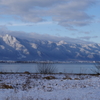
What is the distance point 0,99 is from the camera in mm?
10312

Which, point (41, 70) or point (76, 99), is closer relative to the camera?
point (76, 99)

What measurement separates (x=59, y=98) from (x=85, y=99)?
1.15 meters

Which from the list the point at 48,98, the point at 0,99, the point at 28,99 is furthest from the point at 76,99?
the point at 0,99

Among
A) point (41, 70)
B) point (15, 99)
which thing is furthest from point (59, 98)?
point (41, 70)

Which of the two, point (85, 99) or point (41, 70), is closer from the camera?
point (85, 99)

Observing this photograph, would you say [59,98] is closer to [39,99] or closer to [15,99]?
[39,99]

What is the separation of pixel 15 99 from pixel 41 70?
24471 millimetres

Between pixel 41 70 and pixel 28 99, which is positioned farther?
pixel 41 70

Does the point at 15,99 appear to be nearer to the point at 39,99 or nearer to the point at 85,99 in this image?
the point at 39,99

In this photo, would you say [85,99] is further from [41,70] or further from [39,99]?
[41,70]

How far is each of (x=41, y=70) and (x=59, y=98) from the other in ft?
79.2

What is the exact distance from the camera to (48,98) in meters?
10.5

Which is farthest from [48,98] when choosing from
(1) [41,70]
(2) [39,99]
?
(1) [41,70]

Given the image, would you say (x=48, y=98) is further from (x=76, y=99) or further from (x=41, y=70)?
(x=41, y=70)
